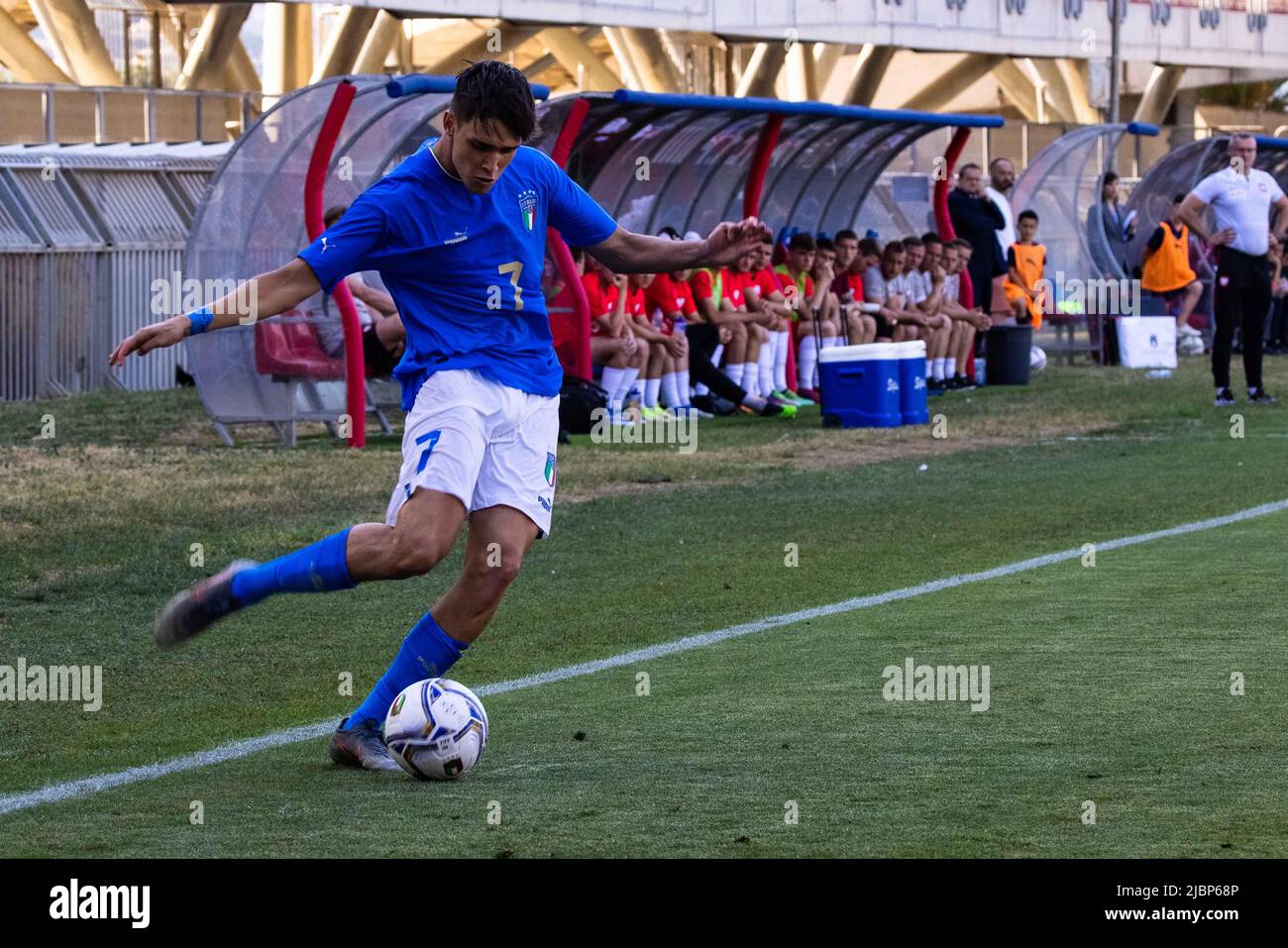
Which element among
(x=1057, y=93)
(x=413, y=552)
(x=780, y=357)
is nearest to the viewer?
(x=413, y=552)

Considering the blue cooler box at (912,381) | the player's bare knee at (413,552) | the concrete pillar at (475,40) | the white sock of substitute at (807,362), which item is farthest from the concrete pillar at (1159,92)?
the player's bare knee at (413,552)

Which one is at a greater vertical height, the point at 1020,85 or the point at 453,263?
the point at 1020,85

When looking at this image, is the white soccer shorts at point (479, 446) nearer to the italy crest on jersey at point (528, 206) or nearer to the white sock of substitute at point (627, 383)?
the italy crest on jersey at point (528, 206)

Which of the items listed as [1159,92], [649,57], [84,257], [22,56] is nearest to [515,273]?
[84,257]

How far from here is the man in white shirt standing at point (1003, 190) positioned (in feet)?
82.3

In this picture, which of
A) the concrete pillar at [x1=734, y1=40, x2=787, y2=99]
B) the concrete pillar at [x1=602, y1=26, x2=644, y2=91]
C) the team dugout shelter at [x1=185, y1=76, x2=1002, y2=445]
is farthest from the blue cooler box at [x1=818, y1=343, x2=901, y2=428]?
the concrete pillar at [x1=734, y1=40, x2=787, y2=99]

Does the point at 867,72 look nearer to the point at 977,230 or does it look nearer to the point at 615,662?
the point at 977,230

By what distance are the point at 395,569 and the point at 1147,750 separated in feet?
7.08

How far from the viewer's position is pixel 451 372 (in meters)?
6.32

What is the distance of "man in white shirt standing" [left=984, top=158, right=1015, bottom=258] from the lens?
82.3 feet

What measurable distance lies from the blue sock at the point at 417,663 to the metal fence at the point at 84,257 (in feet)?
53.9

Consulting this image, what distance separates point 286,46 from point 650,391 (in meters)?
26.5

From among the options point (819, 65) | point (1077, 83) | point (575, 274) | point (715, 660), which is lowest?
point (715, 660)

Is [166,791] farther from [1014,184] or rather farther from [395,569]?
[1014,184]
